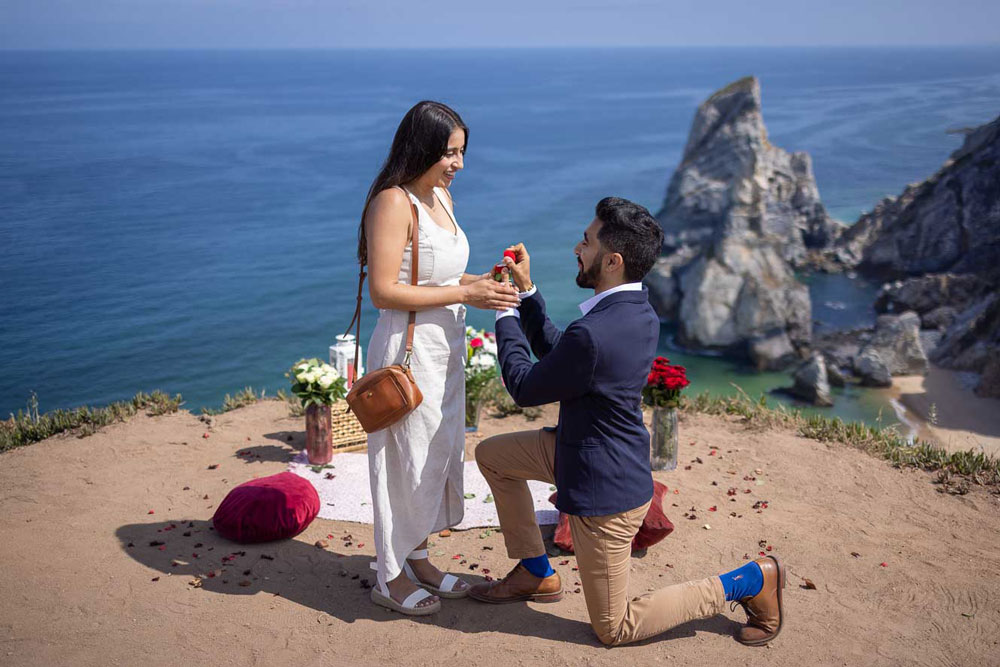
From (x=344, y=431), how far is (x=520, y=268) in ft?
12.4

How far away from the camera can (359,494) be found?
6668 millimetres

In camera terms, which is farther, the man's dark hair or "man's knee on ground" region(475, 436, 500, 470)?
"man's knee on ground" region(475, 436, 500, 470)

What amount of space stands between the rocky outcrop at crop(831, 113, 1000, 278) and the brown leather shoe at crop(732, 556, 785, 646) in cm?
4125

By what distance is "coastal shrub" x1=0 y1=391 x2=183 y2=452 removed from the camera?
7.77 metres

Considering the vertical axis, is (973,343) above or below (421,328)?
below

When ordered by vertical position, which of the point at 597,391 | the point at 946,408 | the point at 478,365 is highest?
the point at 597,391

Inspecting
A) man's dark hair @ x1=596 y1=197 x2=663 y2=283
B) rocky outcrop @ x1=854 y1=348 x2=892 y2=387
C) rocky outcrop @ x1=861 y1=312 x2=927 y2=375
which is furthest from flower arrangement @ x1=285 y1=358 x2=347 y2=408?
rocky outcrop @ x1=861 y1=312 x2=927 y2=375

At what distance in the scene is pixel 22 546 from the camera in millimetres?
5684

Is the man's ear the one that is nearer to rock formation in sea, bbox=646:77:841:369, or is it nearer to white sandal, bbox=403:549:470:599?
white sandal, bbox=403:549:470:599

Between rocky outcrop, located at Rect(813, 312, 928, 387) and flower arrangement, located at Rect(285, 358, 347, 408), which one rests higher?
flower arrangement, located at Rect(285, 358, 347, 408)

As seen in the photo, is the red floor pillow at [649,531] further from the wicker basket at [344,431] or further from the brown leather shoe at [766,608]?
the wicker basket at [344,431]

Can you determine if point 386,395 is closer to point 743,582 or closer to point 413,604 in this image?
point 413,604

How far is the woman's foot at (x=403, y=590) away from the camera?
4.80 m

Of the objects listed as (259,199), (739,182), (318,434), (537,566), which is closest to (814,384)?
(739,182)
